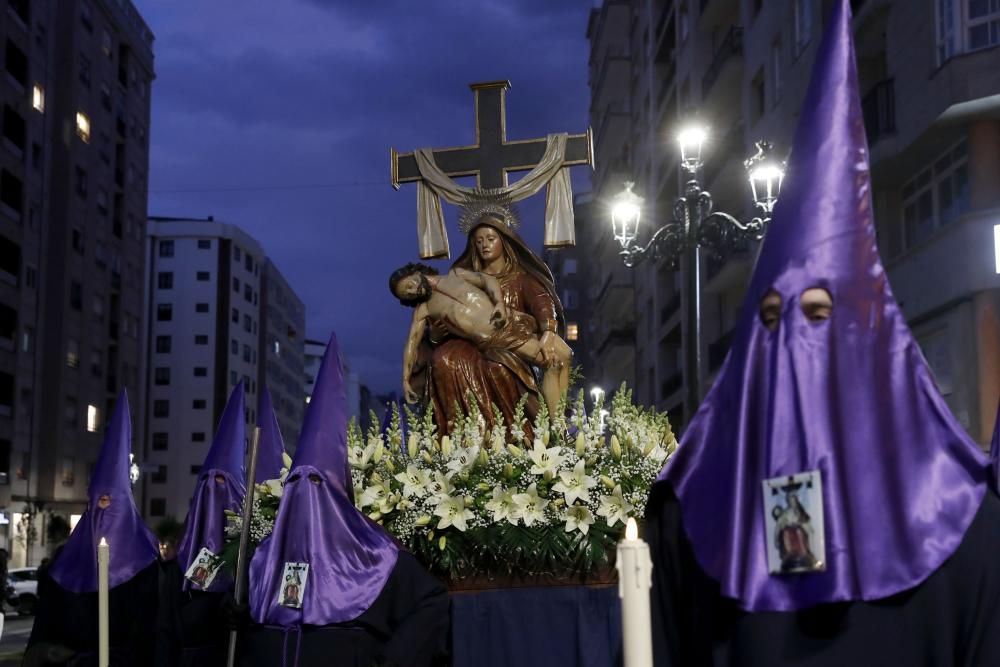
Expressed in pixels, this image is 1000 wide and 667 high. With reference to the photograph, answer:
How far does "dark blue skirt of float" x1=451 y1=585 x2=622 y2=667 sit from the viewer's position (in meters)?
6.19

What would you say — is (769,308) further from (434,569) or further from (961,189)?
(961,189)

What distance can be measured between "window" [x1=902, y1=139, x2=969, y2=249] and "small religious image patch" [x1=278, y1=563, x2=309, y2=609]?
1646 cm

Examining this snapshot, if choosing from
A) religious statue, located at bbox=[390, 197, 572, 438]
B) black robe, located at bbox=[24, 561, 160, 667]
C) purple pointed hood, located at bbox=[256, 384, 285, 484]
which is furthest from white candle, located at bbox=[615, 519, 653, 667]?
purple pointed hood, located at bbox=[256, 384, 285, 484]

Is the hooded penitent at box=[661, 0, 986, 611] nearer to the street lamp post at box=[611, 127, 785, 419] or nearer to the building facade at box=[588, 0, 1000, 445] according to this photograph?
the street lamp post at box=[611, 127, 785, 419]

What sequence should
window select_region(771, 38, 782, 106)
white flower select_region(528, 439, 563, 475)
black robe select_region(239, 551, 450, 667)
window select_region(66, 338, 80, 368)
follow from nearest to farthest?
black robe select_region(239, 551, 450, 667) < white flower select_region(528, 439, 563, 475) < window select_region(771, 38, 782, 106) < window select_region(66, 338, 80, 368)

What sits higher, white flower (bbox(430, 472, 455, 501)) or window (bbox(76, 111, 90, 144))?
window (bbox(76, 111, 90, 144))

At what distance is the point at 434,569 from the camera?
20.9 ft

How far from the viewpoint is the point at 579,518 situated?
6160 millimetres

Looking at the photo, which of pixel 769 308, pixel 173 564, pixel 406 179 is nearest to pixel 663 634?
pixel 769 308

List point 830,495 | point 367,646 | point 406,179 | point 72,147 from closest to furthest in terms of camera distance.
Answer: point 830,495 < point 367,646 < point 406,179 < point 72,147

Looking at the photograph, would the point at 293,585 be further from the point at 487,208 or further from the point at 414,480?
the point at 487,208

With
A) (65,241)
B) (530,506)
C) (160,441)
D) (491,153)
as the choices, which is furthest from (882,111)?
(160,441)

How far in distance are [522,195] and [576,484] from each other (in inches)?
112

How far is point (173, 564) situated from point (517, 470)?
2.58m
